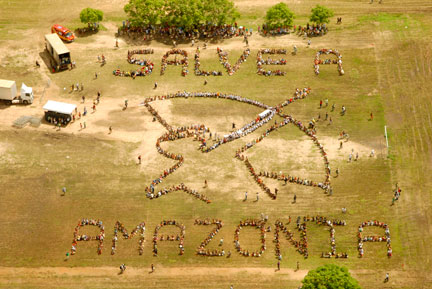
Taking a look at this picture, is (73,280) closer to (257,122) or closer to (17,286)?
(17,286)

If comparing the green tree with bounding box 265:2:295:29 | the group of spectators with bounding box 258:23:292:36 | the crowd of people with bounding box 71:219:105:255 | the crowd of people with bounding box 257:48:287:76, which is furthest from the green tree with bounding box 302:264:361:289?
the green tree with bounding box 265:2:295:29

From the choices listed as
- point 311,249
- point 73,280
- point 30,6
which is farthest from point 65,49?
point 311,249

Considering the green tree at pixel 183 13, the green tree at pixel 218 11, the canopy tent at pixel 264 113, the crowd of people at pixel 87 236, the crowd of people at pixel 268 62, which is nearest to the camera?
the crowd of people at pixel 87 236

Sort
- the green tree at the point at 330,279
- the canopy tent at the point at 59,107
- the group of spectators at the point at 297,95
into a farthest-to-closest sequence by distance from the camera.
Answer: the group of spectators at the point at 297,95, the canopy tent at the point at 59,107, the green tree at the point at 330,279

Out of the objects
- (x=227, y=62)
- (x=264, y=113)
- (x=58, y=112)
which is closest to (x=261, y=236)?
(x=264, y=113)

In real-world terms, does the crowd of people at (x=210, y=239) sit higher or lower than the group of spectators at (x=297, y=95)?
lower

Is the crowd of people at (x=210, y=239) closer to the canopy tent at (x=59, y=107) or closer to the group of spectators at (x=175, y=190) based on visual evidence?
the group of spectators at (x=175, y=190)

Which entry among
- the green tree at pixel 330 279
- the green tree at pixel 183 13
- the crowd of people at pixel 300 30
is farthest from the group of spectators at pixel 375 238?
the green tree at pixel 183 13
